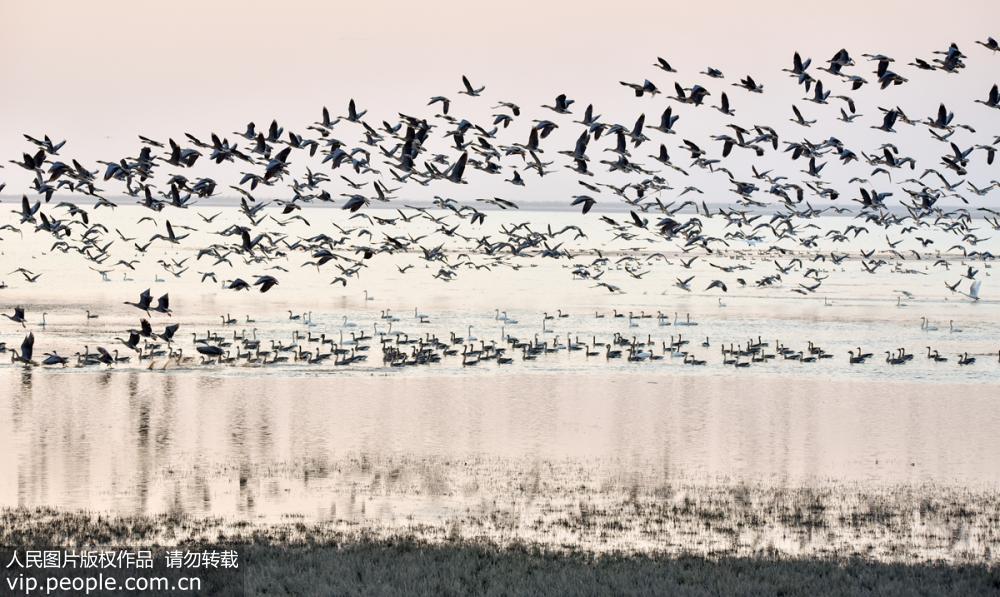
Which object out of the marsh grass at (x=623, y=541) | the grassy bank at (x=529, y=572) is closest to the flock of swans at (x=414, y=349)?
the marsh grass at (x=623, y=541)

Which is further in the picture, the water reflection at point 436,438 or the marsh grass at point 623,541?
the water reflection at point 436,438

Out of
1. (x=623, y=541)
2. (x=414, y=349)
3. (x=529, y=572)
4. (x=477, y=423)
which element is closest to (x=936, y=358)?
(x=414, y=349)

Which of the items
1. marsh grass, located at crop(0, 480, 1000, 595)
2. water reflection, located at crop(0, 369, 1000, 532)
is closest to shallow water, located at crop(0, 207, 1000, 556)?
water reflection, located at crop(0, 369, 1000, 532)

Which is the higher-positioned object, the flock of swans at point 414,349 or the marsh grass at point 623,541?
the flock of swans at point 414,349

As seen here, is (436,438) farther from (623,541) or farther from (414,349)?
(414,349)

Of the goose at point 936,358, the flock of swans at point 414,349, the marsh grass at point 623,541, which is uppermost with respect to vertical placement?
the flock of swans at point 414,349

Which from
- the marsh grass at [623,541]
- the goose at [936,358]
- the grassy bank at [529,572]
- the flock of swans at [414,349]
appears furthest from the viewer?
the goose at [936,358]

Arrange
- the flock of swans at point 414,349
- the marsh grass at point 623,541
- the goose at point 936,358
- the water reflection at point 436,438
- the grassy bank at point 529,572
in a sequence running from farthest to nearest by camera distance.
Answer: the goose at point 936,358 → the flock of swans at point 414,349 → the water reflection at point 436,438 → the marsh grass at point 623,541 → the grassy bank at point 529,572

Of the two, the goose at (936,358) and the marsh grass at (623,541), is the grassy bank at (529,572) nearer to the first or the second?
the marsh grass at (623,541)

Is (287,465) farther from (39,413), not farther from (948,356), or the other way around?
(948,356)

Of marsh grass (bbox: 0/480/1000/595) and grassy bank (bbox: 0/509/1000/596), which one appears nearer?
grassy bank (bbox: 0/509/1000/596)

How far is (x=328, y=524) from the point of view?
2747 centimetres

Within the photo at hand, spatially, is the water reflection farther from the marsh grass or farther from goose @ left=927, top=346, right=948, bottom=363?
goose @ left=927, top=346, right=948, bottom=363

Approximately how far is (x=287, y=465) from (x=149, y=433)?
23.6 ft
